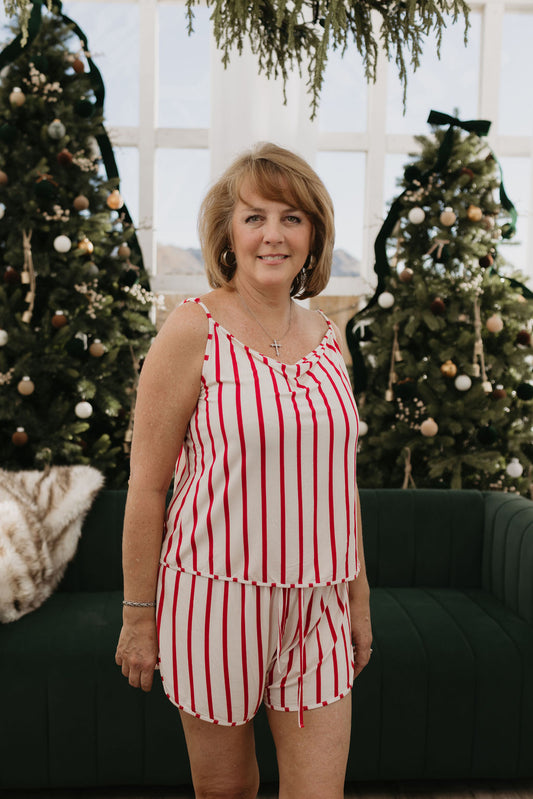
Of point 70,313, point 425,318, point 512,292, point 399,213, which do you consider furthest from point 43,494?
point 512,292

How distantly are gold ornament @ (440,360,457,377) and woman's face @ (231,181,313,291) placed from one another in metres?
2.08

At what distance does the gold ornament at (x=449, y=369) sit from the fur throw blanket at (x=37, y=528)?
1606mm

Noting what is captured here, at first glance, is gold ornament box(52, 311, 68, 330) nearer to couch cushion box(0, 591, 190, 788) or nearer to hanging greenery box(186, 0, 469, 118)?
couch cushion box(0, 591, 190, 788)

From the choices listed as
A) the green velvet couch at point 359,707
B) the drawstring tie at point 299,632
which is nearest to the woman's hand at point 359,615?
the drawstring tie at point 299,632

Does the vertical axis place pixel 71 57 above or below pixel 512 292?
above

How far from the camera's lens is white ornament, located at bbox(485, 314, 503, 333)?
320 centimetres

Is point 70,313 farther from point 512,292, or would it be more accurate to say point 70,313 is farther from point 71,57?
point 512,292

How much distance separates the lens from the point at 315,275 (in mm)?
1480

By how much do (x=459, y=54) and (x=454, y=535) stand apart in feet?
12.4

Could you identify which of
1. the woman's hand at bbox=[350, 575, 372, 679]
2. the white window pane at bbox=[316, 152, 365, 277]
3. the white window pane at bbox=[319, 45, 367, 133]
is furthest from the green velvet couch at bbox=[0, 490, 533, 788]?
the white window pane at bbox=[319, 45, 367, 133]

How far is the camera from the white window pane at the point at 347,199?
4.92 metres

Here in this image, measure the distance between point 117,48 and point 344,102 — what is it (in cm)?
160

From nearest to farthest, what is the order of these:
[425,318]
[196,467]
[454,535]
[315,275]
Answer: [196,467], [315,275], [454,535], [425,318]

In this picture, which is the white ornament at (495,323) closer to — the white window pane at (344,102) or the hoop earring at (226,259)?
the hoop earring at (226,259)
